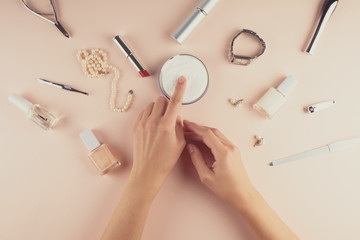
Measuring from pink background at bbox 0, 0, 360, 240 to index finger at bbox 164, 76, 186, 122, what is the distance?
0.10m

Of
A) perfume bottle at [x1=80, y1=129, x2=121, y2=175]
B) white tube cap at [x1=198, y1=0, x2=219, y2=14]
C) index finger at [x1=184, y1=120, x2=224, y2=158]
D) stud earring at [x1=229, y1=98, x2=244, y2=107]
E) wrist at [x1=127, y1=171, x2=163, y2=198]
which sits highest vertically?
white tube cap at [x1=198, y1=0, x2=219, y2=14]

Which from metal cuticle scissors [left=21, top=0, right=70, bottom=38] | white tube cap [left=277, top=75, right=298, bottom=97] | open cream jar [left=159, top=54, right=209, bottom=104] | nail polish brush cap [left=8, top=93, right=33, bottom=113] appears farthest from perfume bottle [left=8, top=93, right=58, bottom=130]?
white tube cap [left=277, top=75, right=298, bottom=97]

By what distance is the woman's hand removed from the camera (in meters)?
0.64

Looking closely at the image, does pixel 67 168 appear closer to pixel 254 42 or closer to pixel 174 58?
pixel 174 58

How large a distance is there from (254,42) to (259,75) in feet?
0.32

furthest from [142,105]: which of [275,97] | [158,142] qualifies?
[275,97]

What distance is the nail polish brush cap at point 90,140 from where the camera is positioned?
0.69 metres

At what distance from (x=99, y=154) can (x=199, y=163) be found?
0.28 meters

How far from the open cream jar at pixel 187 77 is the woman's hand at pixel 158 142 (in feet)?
0.15

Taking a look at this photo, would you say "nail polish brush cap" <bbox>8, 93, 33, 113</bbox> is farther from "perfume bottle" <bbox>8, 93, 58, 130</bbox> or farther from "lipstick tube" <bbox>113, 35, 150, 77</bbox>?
"lipstick tube" <bbox>113, 35, 150, 77</bbox>

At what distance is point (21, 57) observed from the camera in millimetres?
734

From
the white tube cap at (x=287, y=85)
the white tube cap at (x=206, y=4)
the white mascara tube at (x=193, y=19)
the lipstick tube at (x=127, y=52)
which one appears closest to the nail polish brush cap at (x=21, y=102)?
the lipstick tube at (x=127, y=52)

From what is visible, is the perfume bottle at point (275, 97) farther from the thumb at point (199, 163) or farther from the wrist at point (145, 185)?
the wrist at point (145, 185)

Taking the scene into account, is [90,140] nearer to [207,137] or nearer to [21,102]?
[21,102]
